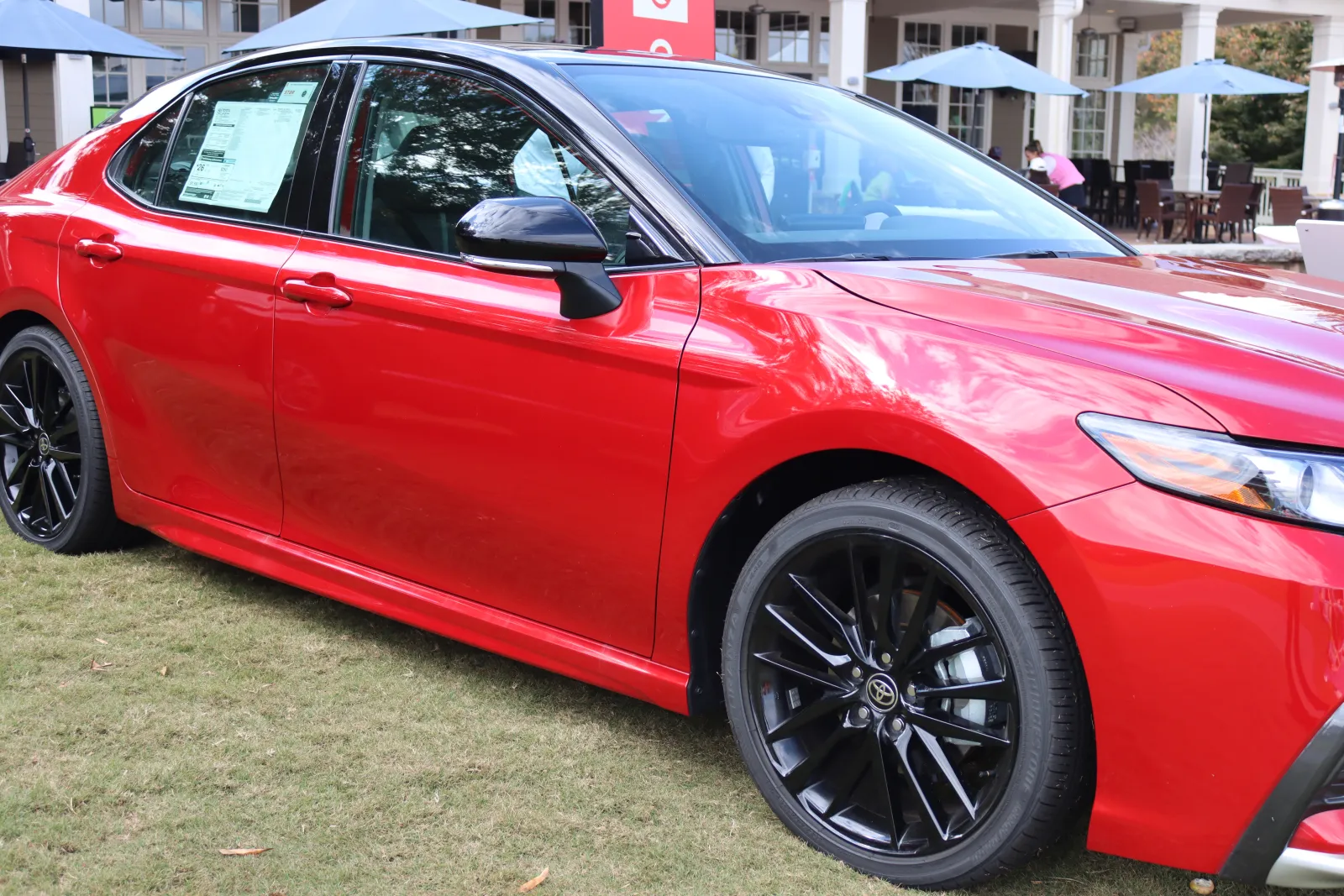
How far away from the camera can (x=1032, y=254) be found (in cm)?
302

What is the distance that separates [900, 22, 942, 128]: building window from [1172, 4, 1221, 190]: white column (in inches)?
175

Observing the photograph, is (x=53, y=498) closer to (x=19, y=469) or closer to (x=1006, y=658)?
(x=19, y=469)

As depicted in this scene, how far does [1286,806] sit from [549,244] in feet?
5.08

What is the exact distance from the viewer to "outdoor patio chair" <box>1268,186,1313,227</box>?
17.0 metres

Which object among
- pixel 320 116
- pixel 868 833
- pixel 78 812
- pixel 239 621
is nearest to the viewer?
pixel 868 833

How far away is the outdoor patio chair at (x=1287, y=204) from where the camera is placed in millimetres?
17016

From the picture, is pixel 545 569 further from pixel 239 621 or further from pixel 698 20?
pixel 698 20

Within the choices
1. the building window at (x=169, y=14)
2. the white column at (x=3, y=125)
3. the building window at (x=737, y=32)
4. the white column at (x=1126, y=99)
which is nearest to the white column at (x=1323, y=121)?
the white column at (x=1126, y=99)

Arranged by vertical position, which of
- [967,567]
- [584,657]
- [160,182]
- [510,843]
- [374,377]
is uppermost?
[160,182]

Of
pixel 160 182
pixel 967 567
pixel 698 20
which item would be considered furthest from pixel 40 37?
pixel 967 567

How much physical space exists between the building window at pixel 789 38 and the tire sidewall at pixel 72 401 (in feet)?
63.6

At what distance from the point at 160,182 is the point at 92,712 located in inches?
59.7

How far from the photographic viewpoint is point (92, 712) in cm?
315

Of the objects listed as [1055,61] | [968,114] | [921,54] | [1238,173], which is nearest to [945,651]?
[1055,61]
